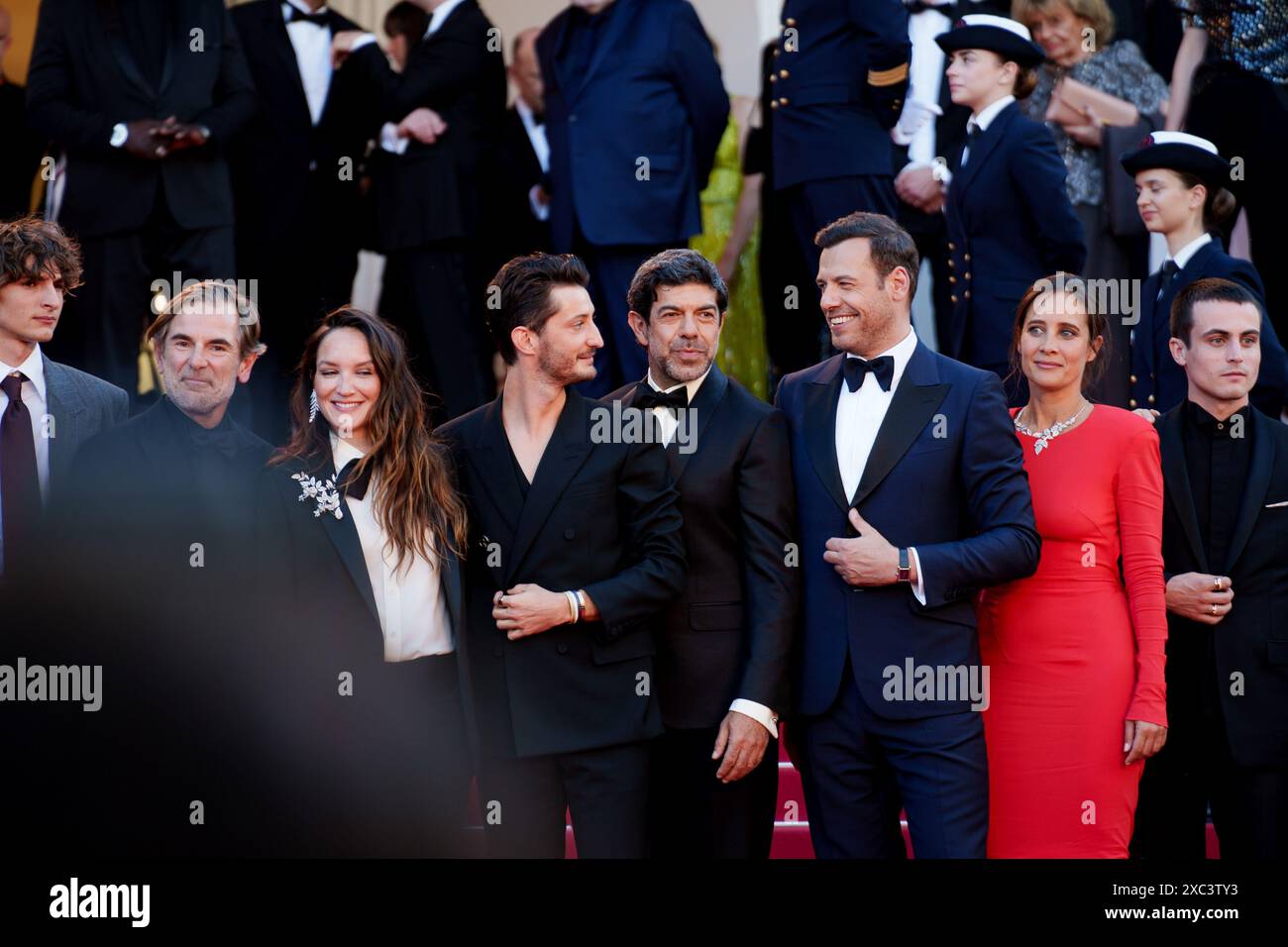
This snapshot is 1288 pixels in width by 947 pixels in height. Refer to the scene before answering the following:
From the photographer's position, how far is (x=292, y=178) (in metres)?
6.93

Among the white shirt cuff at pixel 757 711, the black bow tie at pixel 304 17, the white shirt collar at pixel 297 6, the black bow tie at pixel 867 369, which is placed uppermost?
the white shirt collar at pixel 297 6

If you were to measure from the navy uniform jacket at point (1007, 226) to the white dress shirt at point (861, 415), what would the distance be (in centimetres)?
139

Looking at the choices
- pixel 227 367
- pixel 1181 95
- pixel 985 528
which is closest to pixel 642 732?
pixel 985 528

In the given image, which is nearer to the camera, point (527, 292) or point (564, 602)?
point (564, 602)

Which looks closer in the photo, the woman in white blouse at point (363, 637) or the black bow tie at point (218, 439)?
the woman in white blouse at point (363, 637)

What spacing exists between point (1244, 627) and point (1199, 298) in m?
0.96

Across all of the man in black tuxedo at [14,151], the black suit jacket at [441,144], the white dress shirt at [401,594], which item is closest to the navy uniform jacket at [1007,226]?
the black suit jacket at [441,144]

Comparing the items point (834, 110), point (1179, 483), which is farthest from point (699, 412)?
point (834, 110)

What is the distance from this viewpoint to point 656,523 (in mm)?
4398

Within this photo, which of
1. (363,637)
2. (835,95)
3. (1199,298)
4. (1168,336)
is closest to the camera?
(363,637)

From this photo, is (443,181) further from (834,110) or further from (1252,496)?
(1252,496)

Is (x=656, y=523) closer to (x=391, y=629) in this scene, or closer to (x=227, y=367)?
(x=391, y=629)

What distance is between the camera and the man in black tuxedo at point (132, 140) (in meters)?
6.48

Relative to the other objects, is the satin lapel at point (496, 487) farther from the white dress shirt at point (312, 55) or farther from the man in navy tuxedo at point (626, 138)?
the white dress shirt at point (312, 55)
